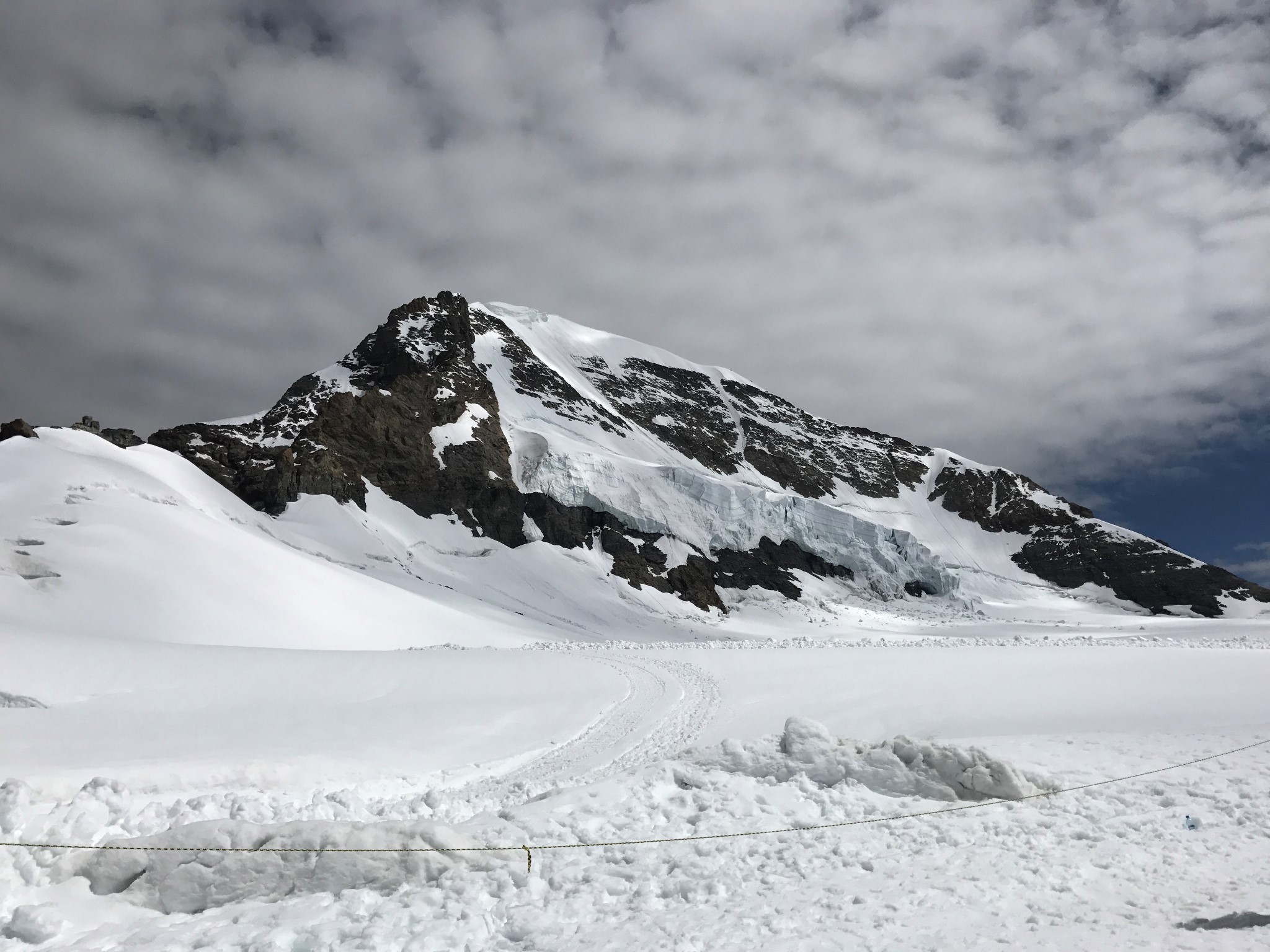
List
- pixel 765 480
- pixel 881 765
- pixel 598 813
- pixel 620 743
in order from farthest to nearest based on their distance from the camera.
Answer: pixel 765 480 → pixel 620 743 → pixel 881 765 → pixel 598 813

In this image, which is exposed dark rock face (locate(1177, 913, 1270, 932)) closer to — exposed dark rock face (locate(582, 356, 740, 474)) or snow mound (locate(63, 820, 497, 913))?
snow mound (locate(63, 820, 497, 913))

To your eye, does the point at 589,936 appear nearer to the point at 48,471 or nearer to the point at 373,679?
the point at 373,679

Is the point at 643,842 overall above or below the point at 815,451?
below

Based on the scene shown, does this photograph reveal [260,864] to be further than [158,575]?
No

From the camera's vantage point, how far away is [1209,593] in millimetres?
90562


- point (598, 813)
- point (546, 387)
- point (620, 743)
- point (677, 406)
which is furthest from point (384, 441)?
point (598, 813)

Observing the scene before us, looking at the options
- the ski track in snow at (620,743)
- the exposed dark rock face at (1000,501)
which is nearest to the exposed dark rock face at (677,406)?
the exposed dark rock face at (1000,501)

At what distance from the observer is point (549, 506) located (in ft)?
230

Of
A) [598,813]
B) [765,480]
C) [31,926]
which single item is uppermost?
[765,480]

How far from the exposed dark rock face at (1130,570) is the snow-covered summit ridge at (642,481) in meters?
0.27

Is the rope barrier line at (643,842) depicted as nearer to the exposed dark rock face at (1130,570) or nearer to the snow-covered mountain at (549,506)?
the snow-covered mountain at (549,506)

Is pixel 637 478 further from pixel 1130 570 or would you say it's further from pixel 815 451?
pixel 1130 570

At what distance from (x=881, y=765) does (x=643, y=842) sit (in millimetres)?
3835

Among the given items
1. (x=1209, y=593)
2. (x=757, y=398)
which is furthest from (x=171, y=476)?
(x=1209, y=593)
